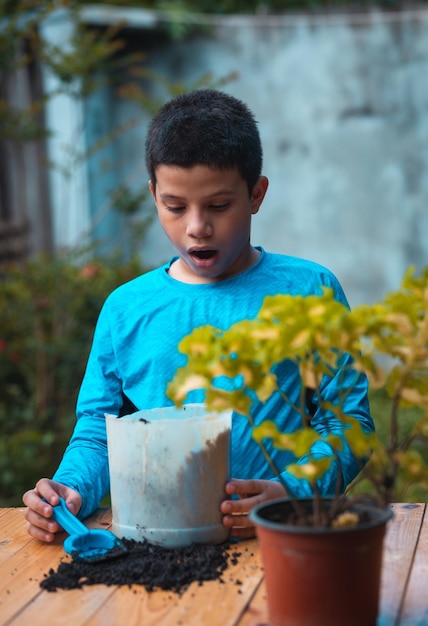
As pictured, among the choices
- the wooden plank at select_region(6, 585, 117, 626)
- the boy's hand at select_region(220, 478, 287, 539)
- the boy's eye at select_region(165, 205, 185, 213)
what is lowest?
the wooden plank at select_region(6, 585, 117, 626)

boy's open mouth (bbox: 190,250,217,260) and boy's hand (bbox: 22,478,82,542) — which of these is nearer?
boy's hand (bbox: 22,478,82,542)

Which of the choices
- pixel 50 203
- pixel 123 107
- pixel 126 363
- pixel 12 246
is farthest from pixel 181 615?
pixel 123 107

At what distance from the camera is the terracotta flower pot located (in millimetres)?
1300

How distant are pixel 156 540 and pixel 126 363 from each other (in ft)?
1.90

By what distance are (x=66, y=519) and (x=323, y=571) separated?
70 centimetres

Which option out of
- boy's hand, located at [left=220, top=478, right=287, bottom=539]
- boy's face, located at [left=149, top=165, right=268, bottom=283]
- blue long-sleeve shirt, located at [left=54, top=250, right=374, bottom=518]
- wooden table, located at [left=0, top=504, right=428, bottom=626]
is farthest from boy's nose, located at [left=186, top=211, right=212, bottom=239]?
wooden table, located at [left=0, top=504, right=428, bottom=626]

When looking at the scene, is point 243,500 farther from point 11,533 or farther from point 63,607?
point 11,533

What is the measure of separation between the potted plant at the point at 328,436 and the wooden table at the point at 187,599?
0.12 m

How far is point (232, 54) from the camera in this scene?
680cm

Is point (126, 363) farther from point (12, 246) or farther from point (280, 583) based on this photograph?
point (12, 246)

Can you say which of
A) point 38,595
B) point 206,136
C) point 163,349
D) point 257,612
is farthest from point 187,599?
point 206,136

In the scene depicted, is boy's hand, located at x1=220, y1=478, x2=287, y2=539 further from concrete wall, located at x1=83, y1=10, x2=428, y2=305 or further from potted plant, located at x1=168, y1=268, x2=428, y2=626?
concrete wall, located at x1=83, y1=10, x2=428, y2=305

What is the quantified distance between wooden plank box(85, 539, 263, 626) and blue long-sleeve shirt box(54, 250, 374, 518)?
19.8 inches

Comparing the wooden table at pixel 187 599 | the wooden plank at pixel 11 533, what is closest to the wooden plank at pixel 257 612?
the wooden table at pixel 187 599
